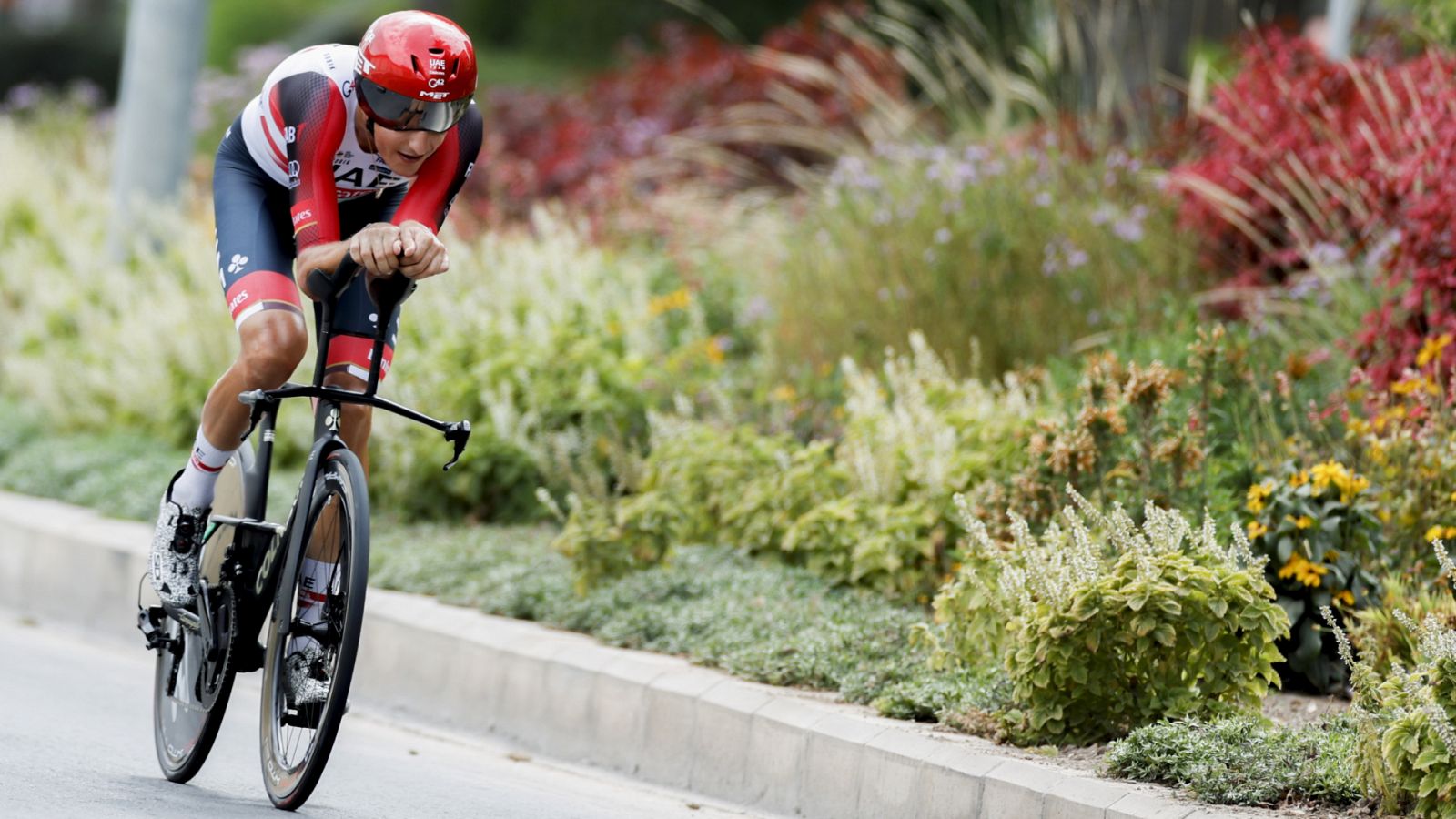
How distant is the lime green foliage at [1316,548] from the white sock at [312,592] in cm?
284

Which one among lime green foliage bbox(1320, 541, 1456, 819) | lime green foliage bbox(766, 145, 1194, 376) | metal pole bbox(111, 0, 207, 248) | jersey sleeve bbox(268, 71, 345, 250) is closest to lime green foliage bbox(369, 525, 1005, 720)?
lime green foliage bbox(1320, 541, 1456, 819)

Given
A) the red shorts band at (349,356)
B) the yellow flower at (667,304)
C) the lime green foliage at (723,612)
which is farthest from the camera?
the yellow flower at (667,304)

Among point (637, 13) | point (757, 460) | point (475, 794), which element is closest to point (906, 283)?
point (757, 460)

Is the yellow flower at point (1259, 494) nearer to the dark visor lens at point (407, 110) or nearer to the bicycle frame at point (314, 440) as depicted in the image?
the bicycle frame at point (314, 440)

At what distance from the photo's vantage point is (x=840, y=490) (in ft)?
24.1

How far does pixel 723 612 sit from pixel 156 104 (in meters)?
6.33

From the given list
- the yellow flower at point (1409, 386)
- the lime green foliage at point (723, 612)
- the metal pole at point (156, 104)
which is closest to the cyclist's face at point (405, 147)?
the lime green foliage at point (723, 612)

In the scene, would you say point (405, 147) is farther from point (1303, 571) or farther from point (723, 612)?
point (1303, 571)

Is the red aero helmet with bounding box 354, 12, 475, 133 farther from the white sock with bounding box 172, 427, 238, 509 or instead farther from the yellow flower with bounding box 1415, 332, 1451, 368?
the yellow flower with bounding box 1415, 332, 1451, 368

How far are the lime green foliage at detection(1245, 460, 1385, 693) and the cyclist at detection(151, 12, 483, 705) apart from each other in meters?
2.74

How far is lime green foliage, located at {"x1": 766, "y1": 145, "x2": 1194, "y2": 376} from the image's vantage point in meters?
9.16

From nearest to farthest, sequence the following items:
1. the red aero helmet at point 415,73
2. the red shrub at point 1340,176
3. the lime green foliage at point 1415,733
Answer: the lime green foliage at point 1415,733 < the red aero helmet at point 415,73 < the red shrub at point 1340,176

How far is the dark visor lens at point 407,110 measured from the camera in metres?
4.70

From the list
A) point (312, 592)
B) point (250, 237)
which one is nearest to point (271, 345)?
point (250, 237)
